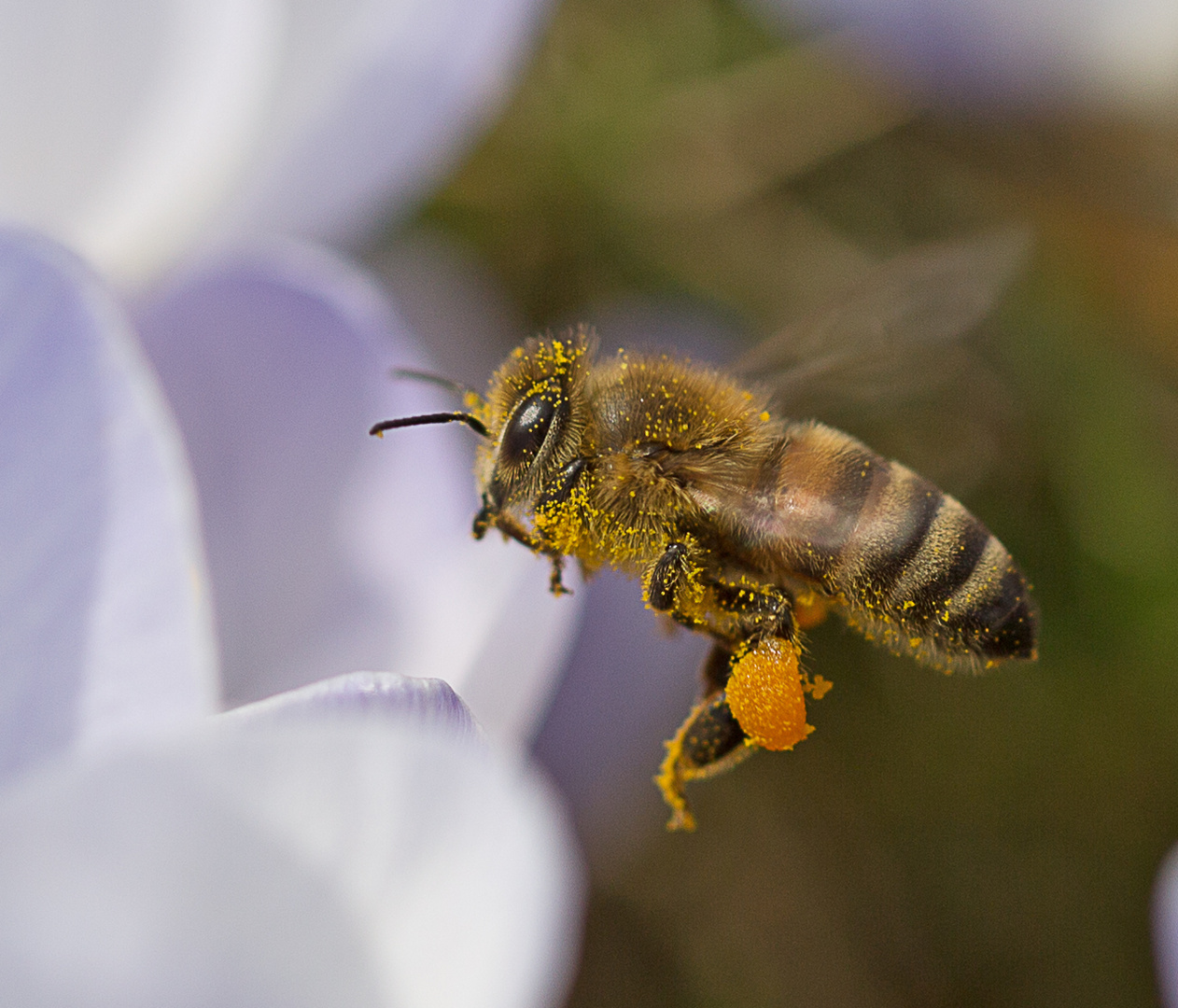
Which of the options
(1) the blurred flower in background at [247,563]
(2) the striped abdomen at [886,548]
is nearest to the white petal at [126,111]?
(1) the blurred flower in background at [247,563]

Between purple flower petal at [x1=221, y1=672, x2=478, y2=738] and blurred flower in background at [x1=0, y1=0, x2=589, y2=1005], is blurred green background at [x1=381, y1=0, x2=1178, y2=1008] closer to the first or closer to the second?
blurred flower in background at [x1=0, y1=0, x2=589, y2=1005]

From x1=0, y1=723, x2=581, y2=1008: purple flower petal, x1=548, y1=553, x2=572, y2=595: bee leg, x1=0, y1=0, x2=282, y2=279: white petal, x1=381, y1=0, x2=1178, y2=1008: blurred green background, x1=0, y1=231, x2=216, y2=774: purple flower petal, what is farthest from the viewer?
x1=381, y1=0, x2=1178, y2=1008: blurred green background

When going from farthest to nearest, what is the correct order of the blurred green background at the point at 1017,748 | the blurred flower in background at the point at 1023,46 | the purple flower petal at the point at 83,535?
the blurred green background at the point at 1017,748, the blurred flower in background at the point at 1023,46, the purple flower petal at the point at 83,535

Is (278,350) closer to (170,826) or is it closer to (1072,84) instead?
(170,826)

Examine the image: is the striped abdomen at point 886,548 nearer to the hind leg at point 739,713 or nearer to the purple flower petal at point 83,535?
the hind leg at point 739,713

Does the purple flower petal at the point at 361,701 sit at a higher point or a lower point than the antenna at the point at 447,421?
higher

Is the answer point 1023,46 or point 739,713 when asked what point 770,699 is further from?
point 1023,46

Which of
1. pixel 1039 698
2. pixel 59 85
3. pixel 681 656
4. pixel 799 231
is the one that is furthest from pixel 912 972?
pixel 59 85

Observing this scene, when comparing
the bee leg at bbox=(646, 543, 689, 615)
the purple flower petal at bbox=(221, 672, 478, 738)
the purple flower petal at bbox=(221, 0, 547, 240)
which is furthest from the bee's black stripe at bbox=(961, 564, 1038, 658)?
the purple flower petal at bbox=(221, 0, 547, 240)
